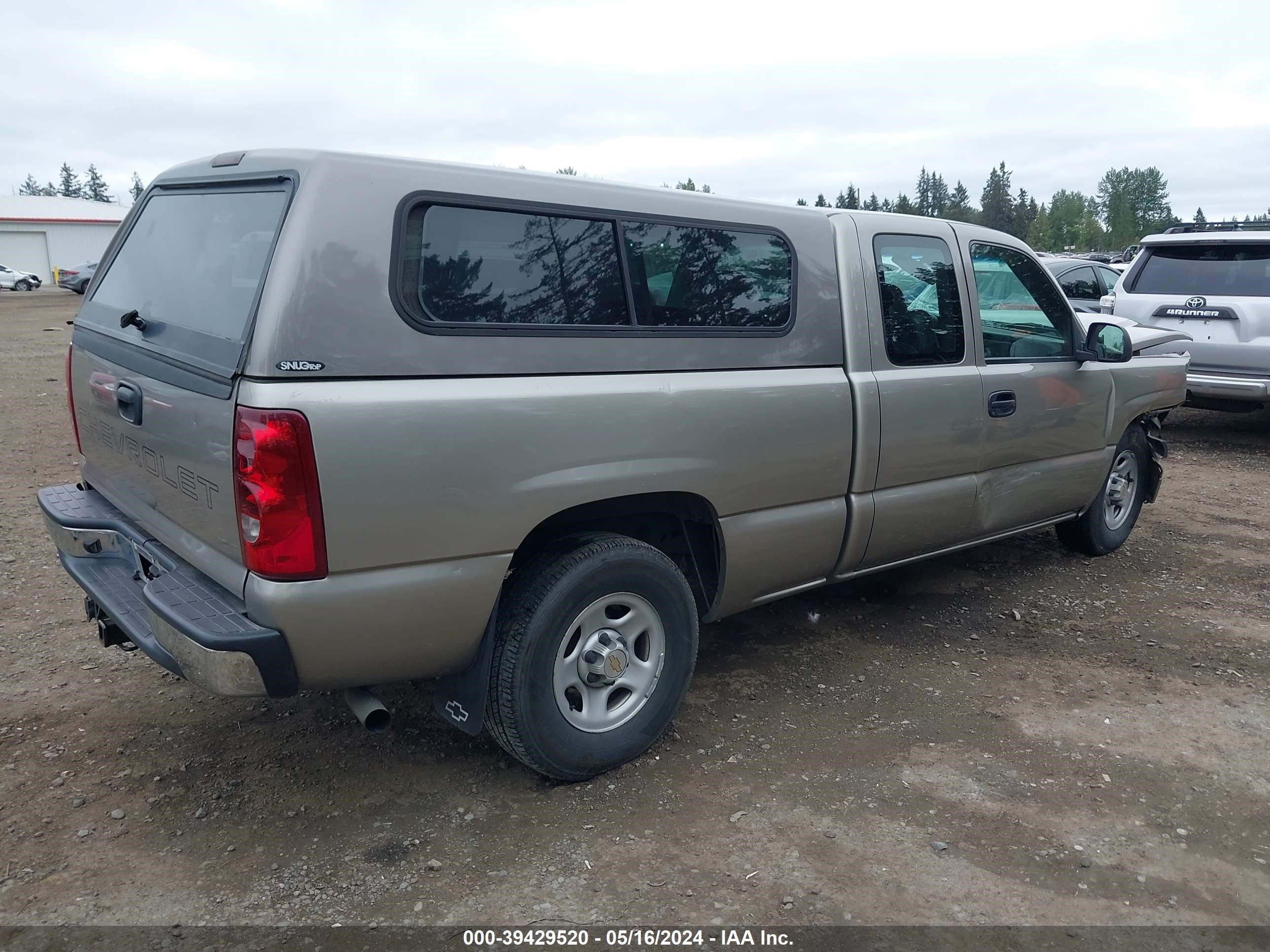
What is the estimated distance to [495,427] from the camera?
2.90 meters

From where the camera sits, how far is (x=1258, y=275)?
9.03 metres

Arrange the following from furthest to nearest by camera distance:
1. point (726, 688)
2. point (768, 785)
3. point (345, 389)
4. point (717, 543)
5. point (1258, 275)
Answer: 1. point (1258, 275)
2. point (726, 688)
3. point (717, 543)
4. point (768, 785)
5. point (345, 389)

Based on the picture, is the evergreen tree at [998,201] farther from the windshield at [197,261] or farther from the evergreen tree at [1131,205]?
the windshield at [197,261]

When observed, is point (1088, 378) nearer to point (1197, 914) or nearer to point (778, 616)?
point (778, 616)

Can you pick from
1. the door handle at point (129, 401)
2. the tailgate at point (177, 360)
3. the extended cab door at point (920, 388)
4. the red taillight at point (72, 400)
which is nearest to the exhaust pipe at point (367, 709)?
the tailgate at point (177, 360)

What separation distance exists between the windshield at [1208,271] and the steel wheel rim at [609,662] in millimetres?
8103

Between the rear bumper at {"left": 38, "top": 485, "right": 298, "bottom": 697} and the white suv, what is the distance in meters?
8.64

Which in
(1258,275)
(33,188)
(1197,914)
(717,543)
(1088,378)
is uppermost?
(33,188)

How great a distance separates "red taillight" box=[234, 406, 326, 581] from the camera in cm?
258

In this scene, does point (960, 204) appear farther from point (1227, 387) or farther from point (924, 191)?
point (1227, 387)

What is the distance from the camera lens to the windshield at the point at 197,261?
2852 millimetres

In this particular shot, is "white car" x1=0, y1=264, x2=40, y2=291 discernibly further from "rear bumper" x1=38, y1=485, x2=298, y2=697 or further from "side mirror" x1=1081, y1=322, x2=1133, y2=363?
"side mirror" x1=1081, y1=322, x2=1133, y2=363

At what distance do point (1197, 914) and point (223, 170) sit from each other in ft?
12.1

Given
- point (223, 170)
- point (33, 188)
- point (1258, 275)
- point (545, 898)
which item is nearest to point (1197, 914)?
point (545, 898)
